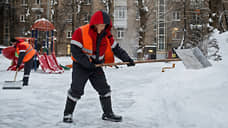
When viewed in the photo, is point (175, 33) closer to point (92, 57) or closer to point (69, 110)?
point (92, 57)

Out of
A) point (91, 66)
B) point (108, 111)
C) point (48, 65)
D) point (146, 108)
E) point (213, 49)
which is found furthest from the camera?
point (48, 65)

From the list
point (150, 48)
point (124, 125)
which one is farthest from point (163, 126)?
point (150, 48)

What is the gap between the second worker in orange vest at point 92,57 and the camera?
341 cm

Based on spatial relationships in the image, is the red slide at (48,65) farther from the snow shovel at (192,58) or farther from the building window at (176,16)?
the building window at (176,16)

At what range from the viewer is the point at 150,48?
24891 mm

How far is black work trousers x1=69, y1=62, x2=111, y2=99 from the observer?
3.51 m

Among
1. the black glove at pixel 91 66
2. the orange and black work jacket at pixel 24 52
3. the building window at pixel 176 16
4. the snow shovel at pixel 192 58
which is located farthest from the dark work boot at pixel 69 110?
the building window at pixel 176 16

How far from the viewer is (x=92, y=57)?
11.8 feet

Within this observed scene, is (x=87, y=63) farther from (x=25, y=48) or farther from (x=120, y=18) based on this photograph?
(x=120, y=18)

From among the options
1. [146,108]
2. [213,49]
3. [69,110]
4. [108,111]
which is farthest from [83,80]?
[213,49]

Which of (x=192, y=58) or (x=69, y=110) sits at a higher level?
(x=192, y=58)

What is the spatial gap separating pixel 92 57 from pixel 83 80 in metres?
0.36

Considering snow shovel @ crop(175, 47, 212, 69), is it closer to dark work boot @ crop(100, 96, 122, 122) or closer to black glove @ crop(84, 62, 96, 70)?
dark work boot @ crop(100, 96, 122, 122)

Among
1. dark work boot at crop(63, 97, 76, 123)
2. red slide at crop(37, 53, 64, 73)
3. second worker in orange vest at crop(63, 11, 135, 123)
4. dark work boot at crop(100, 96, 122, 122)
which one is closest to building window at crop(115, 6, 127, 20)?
red slide at crop(37, 53, 64, 73)
